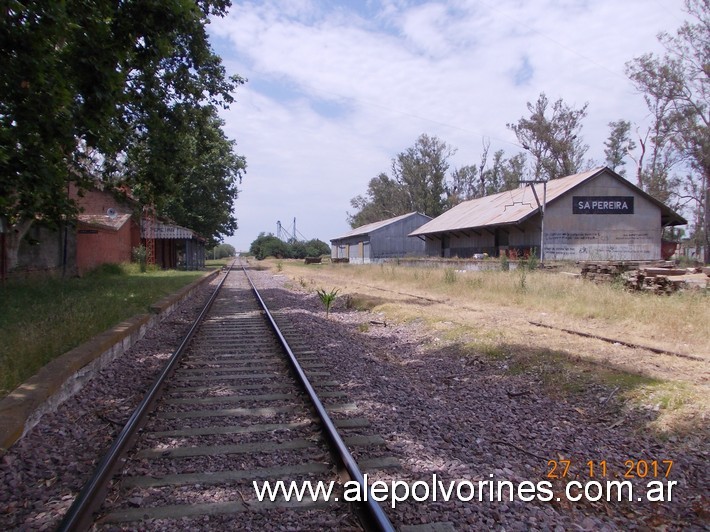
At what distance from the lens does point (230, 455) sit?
4258 millimetres

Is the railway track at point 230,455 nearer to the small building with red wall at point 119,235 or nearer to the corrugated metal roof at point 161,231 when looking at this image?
the small building with red wall at point 119,235

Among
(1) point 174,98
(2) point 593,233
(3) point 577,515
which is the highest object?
(1) point 174,98

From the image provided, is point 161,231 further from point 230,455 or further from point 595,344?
A: point 230,455

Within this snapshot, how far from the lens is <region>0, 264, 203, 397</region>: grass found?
638 centimetres

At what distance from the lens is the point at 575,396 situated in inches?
233

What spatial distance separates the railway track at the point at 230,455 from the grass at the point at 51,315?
1.57 m

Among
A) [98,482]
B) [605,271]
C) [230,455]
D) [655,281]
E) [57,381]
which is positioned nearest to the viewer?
[98,482]

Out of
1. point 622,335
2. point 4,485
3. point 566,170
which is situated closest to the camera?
point 4,485

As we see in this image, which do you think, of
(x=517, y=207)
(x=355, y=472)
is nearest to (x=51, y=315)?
(x=355, y=472)

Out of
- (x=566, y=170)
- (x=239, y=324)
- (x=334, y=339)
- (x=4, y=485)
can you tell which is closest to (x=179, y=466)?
(x=4, y=485)

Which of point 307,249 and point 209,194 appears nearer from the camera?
point 209,194

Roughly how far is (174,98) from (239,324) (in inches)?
270

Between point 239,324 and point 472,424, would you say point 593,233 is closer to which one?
point 239,324

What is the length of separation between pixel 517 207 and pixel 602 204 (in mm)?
5100
